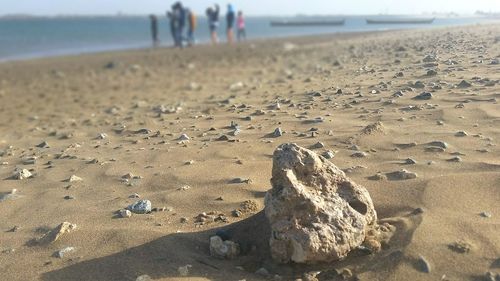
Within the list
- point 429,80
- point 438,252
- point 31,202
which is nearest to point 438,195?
point 438,252

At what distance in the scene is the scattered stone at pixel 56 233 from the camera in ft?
11.1

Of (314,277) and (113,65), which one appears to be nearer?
(314,277)

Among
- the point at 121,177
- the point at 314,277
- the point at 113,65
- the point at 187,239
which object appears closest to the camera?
the point at 314,277

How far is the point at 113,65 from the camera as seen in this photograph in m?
19.6

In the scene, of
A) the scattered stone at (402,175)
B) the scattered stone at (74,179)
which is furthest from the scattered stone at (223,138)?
the scattered stone at (402,175)

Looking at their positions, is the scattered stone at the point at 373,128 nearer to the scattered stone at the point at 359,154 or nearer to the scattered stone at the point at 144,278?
the scattered stone at the point at 359,154

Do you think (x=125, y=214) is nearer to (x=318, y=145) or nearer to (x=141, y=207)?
(x=141, y=207)

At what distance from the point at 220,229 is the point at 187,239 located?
0.68ft

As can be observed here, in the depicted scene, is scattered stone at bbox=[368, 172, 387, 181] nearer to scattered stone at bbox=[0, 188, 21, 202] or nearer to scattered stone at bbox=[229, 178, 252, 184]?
scattered stone at bbox=[229, 178, 252, 184]

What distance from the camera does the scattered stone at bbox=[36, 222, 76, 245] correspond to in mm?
3373

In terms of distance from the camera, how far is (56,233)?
11.2ft

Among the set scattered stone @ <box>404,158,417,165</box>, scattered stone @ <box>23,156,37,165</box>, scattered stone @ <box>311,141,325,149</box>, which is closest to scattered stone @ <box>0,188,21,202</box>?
scattered stone @ <box>23,156,37,165</box>

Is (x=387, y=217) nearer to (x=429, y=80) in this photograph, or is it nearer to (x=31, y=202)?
(x=31, y=202)

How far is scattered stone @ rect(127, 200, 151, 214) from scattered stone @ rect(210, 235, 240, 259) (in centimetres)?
85
